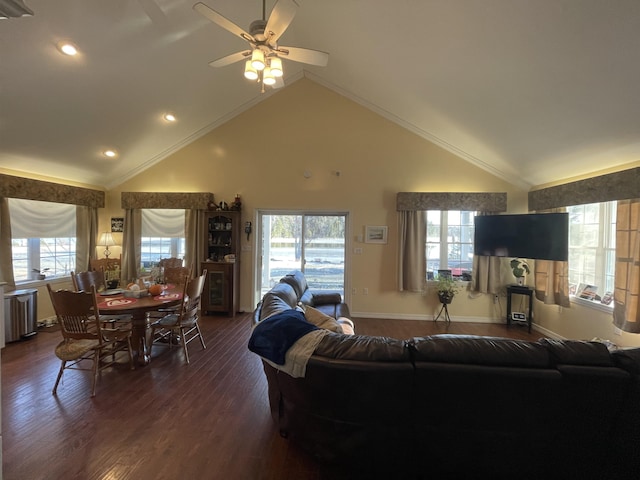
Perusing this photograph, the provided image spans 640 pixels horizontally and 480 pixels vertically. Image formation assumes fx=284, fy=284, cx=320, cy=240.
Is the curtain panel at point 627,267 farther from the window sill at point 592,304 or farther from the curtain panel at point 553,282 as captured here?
the curtain panel at point 553,282

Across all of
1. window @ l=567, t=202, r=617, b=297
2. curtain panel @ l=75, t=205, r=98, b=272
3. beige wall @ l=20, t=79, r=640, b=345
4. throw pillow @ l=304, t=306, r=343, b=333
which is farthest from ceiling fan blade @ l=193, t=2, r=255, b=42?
window @ l=567, t=202, r=617, b=297

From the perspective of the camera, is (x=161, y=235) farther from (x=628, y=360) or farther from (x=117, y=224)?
(x=628, y=360)

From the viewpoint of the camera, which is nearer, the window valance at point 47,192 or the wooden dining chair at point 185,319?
the wooden dining chair at point 185,319

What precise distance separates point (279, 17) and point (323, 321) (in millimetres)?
2372

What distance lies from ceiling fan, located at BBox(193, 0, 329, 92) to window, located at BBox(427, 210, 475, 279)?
349 centimetres

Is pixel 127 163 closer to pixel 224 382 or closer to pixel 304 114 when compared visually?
pixel 304 114

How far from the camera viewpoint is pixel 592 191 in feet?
11.6

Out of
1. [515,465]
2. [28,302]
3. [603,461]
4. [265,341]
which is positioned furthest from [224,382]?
[28,302]

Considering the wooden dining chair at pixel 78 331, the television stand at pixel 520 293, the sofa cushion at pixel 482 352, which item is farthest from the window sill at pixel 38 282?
the television stand at pixel 520 293

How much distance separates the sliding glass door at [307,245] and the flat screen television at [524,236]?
2331 mm

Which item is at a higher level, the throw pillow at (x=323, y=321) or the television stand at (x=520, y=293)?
the throw pillow at (x=323, y=321)

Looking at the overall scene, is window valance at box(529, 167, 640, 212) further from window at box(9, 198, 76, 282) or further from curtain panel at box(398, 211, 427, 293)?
window at box(9, 198, 76, 282)

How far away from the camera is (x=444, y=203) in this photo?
4867 mm

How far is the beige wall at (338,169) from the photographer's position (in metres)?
5.02
